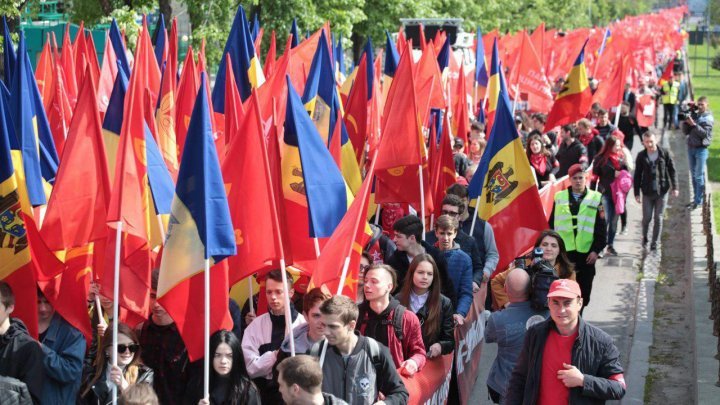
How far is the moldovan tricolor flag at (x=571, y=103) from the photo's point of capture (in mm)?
17109

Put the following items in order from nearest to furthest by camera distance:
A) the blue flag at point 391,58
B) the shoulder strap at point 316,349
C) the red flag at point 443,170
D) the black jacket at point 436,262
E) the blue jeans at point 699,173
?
the shoulder strap at point 316,349 → the black jacket at point 436,262 → the red flag at point 443,170 → the blue flag at point 391,58 → the blue jeans at point 699,173

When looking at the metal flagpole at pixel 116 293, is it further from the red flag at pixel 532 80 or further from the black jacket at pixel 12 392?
the red flag at pixel 532 80

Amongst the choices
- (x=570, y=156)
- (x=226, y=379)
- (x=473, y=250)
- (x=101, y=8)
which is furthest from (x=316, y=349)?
(x=101, y=8)

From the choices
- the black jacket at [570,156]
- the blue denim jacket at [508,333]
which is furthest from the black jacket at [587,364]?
the black jacket at [570,156]

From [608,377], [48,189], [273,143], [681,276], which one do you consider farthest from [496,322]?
[681,276]

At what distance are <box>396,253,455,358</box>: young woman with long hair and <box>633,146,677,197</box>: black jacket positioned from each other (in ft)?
26.9

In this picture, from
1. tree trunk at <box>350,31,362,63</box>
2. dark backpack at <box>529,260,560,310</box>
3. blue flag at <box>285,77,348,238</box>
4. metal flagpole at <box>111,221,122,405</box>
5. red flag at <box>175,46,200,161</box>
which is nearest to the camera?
metal flagpole at <box>111,221,122,405</box>

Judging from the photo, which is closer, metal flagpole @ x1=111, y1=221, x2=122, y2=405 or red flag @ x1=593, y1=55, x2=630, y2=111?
metal flagpole @ x1=111, y1=221, x2=122, y2=405

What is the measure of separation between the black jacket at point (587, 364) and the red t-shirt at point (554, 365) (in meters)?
0.03

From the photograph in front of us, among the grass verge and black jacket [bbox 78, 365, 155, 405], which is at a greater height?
black jacket [bbox 78, 365, 155, 405]

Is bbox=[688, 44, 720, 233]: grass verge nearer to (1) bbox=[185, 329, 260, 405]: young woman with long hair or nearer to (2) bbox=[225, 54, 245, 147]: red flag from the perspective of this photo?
(2) bbox=[225, 54, 245, 147]: red flag

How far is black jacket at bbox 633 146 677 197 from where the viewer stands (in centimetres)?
1598

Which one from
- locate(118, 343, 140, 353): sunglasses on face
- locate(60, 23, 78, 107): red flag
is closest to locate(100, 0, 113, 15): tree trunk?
locate(60, 23, 78, 107): red flag

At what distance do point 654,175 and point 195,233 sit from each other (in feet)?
32.7
